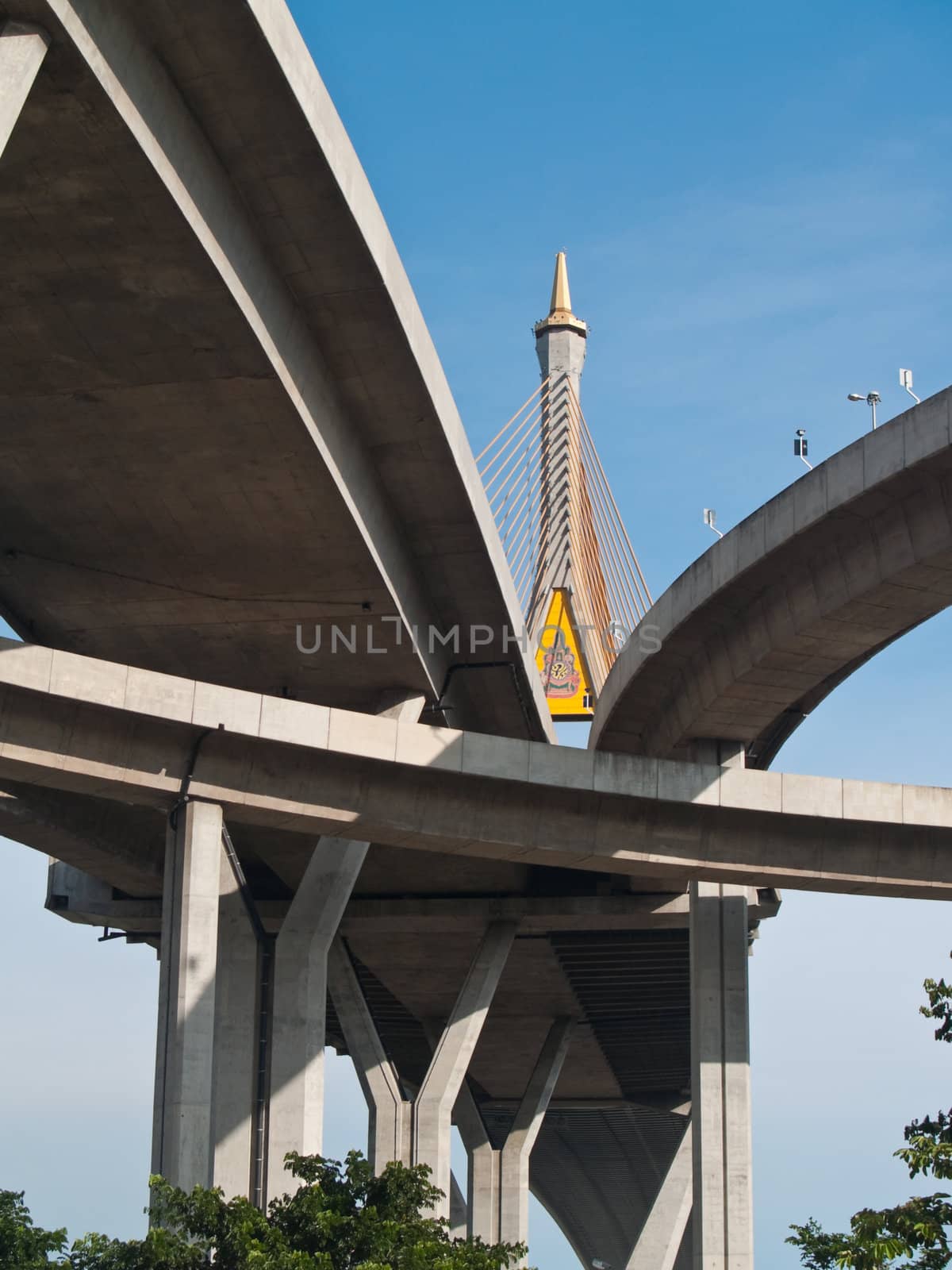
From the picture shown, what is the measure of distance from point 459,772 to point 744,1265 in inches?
364

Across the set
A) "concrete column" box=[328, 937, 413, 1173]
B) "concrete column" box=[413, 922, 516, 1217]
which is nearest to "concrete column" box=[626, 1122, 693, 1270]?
"concrete column" box=[328, 937, 413, 1173]

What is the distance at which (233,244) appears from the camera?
21.6 m

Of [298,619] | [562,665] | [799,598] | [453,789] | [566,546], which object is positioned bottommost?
[453,789]

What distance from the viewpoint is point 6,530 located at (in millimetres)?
28266

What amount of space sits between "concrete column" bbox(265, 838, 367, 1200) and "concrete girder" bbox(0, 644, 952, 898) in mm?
3542

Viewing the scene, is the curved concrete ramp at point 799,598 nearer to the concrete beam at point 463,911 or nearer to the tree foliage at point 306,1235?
the concrete beam at point 463,911

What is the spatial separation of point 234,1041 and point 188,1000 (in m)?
5.95

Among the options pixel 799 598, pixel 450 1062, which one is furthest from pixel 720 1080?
pixel 799 598

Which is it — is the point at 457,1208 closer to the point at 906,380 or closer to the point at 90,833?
the point at 90,833

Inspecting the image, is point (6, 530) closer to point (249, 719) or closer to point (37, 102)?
point (249, 719)

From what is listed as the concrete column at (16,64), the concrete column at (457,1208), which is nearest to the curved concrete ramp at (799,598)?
the concrete column at (16,64)

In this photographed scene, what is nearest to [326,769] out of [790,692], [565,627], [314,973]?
[314,973]

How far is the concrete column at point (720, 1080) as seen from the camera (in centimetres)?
2909

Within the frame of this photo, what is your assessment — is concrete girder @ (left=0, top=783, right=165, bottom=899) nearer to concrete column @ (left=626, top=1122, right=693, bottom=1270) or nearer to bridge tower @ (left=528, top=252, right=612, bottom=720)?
bridge tower @ (left=528, top=252, right=612, bottom=720)
